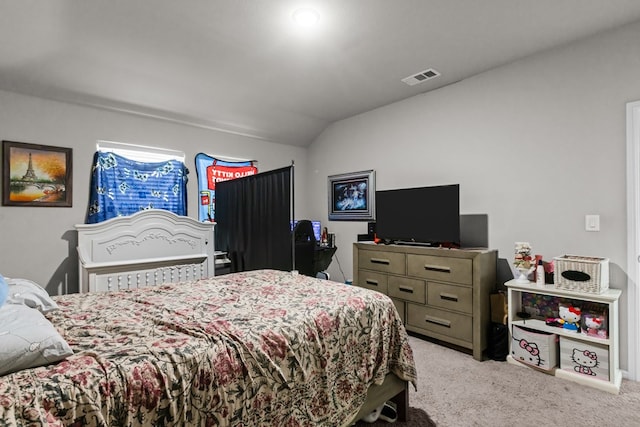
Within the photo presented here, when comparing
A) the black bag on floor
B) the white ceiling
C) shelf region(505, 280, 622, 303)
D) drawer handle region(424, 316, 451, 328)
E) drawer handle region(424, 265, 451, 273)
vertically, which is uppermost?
the white ceiling

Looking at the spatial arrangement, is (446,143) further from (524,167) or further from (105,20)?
(105,20)

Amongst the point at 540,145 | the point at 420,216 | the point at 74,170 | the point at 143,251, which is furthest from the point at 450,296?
the point at 74,170

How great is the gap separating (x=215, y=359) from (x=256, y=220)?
2.50 meters

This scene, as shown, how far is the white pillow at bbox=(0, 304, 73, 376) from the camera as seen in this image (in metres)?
0.93

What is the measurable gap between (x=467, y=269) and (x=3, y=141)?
13.8 ft

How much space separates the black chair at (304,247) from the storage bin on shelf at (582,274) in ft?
7.84

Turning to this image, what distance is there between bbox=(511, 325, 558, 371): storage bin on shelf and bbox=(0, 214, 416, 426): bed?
1.31 metres

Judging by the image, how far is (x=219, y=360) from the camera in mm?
1164

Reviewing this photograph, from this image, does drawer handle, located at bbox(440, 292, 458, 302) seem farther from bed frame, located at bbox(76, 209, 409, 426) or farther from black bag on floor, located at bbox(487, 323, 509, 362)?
bed frame, located at bbox(76, 209, 409, 426)

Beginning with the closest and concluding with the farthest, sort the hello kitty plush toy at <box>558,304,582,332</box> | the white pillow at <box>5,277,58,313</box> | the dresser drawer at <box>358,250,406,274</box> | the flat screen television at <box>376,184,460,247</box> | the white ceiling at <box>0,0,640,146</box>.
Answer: the white pillow at <box>5,277,58,313</box>, the white ceiling at <box>0,0,640,146</box>, the hello kitty plush toy at <box>558,304,582,332</box>, the flat screen television at <box>376,184,460,247</box>, the dresser drawer at <box>358,250,406,274</box>

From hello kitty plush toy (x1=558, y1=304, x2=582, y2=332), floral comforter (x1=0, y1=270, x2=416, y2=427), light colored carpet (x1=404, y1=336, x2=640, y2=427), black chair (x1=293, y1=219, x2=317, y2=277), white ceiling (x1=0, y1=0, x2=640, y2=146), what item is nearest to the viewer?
floral comforter (x1=0, y1=270, x2=416, y2=427)

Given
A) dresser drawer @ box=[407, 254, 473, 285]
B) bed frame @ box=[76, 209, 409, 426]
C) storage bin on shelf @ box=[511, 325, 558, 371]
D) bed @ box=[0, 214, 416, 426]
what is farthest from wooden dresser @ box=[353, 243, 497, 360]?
bed frame @ box=[76, 209, 409, 426]

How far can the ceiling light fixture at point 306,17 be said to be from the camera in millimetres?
2170

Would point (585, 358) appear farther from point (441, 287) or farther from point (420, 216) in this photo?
point (420, 216)
